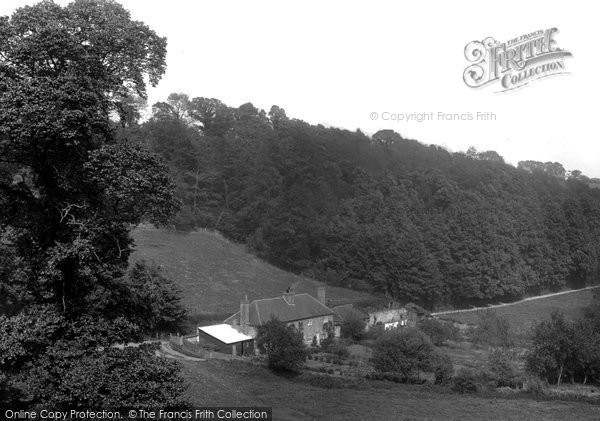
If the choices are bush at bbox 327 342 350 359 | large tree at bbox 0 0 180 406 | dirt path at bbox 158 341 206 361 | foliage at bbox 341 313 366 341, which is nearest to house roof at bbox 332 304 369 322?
foliage at bbox 341 313 366 341

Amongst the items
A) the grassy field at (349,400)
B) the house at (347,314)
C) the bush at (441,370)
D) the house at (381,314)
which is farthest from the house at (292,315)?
the bush at (441,370)

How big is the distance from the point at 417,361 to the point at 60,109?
27.5 metres

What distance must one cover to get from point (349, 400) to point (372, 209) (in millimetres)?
43945

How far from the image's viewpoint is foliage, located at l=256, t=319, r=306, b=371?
109 feet

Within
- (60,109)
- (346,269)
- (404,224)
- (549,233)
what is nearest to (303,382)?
(60,109)

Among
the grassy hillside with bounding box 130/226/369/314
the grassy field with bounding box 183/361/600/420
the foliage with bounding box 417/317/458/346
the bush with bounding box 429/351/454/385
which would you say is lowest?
the grassy field with bounding box 183/361/600/420

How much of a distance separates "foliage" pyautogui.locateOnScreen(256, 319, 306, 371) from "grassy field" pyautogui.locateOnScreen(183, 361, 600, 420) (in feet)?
2.70

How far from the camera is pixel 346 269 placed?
213 feet

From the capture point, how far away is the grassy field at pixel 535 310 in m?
58.4

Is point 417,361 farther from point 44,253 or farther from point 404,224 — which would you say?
point 404,224

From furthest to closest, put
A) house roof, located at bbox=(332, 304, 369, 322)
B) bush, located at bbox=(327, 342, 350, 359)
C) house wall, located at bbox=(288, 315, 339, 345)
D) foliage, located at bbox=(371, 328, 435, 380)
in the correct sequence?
house roof, located at bbox=(332, 304, 369, 322) → house wall, located at bbox=(288, 315, 339, 345) → bush, located at bbox=(327, 342, 350, 359) → foliage, located at bbox=(371, 328, 435, 380)

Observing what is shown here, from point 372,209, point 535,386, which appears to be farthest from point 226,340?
point 372,209

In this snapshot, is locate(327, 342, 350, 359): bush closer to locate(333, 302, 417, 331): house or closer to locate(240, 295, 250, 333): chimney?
locate(240, 295, 250, 333): chimney
